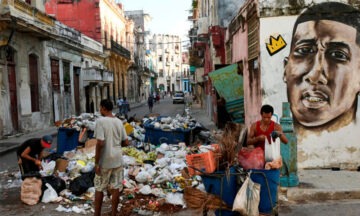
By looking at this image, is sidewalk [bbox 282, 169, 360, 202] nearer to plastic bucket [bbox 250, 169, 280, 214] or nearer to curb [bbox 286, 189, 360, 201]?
curb [bbox 286, 189, 360, 201]

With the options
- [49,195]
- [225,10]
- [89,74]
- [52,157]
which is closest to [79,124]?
[52,157]

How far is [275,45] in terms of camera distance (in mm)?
7984

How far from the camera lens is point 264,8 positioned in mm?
7945

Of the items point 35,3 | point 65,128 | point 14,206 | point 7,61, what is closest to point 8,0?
point 7,61

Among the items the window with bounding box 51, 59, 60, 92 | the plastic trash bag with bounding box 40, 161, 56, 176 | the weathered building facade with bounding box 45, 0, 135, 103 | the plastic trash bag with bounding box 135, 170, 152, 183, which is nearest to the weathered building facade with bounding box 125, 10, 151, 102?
the weathered building facade with bounding box 45, 0, 135, 103

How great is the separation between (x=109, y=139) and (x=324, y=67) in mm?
4834

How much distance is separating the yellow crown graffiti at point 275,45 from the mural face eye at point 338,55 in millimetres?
918

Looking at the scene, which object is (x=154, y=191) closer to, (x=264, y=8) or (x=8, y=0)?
(x=264, y=8)

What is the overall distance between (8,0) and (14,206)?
12.1 metres

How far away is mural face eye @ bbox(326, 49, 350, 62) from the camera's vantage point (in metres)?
7.86

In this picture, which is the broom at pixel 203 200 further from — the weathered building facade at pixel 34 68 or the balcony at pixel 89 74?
the balcony at pixel 89 74

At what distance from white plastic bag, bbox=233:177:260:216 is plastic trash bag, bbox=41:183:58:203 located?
12.4 feet

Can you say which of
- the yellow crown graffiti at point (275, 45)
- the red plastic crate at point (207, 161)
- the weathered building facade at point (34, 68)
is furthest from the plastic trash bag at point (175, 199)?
the weathered building facade at point (34, 68)

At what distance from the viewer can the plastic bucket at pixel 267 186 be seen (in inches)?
168
